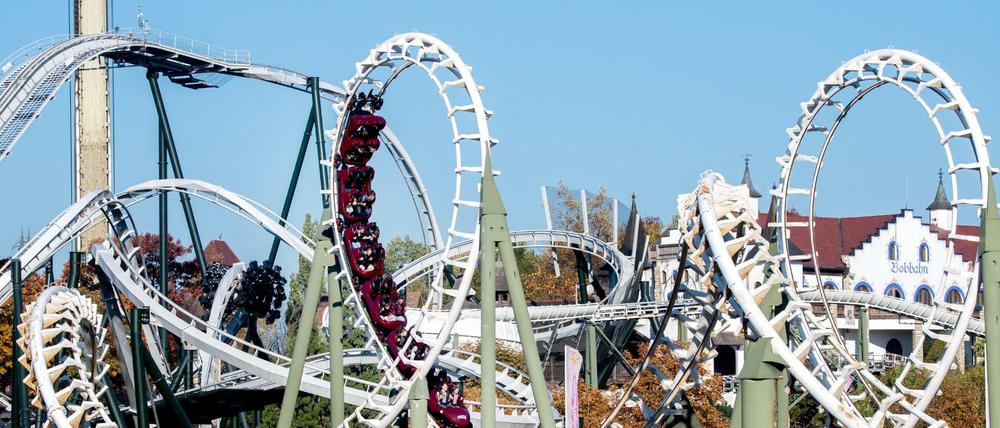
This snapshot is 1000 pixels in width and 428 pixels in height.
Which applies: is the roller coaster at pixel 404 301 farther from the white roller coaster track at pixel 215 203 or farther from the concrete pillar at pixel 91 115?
the concrete pillar at pixel 91 115

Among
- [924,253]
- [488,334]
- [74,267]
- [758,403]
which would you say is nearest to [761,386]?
[758,403]

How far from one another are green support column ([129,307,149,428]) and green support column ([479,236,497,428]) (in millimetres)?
8238

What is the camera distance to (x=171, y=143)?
4100 centimetres

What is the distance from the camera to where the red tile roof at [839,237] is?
6172 centimetres

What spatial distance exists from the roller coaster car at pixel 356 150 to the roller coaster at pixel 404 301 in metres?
0.04

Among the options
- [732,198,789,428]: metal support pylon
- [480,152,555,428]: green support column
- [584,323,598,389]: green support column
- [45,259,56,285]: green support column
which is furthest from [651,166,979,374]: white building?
[732,198,789,428]: metal support pylon

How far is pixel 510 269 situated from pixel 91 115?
4408 centimetres

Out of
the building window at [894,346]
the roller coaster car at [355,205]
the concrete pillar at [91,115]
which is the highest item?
the concrete pillar at [91,115]

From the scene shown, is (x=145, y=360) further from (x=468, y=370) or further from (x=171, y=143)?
(x=171, y=143)

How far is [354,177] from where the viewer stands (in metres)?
28.0

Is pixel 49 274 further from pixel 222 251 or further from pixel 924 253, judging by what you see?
pixel 222 251

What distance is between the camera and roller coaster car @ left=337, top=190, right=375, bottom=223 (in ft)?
90.6

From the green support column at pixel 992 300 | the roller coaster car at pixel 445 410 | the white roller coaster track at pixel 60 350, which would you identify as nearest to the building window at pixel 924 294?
the roller coaster car at pixel 445 410

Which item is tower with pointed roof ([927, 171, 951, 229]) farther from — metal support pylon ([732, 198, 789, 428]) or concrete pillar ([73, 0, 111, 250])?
metal support pylon ([732, 198, 789, 428])
